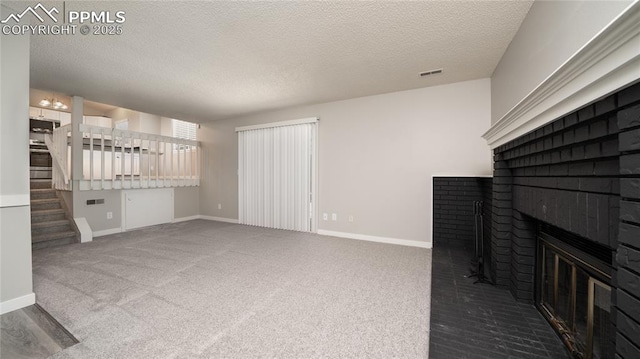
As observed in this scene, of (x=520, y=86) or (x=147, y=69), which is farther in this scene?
(x=147, y=69)

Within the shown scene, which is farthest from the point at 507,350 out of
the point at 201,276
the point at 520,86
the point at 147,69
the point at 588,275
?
the point at 147,69

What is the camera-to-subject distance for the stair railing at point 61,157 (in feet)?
12.6

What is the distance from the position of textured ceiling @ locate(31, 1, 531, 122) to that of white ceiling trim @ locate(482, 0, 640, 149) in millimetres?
1158

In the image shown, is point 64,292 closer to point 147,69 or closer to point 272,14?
point 147,69

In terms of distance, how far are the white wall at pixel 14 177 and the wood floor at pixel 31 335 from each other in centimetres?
21

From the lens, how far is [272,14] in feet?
6.36

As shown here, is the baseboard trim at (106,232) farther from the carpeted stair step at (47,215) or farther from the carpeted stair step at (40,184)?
the carpeted stair step at (40,184)

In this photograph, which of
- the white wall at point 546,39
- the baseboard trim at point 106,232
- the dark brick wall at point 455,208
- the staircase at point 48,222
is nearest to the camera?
the white wall at point 546,39

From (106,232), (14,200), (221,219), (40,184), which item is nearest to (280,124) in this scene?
(221,219)

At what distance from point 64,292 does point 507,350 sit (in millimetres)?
3488

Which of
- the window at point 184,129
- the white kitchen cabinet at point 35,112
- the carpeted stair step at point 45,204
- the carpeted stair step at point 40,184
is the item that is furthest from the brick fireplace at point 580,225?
the white kitchen cabinet at point 35,112

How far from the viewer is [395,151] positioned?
146 inches

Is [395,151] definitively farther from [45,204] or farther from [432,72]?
[45,204]

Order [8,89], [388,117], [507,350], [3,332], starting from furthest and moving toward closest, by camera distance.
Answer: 1. [388,117]
2. [8,89]
3. [3,332]
4. [507,350]
